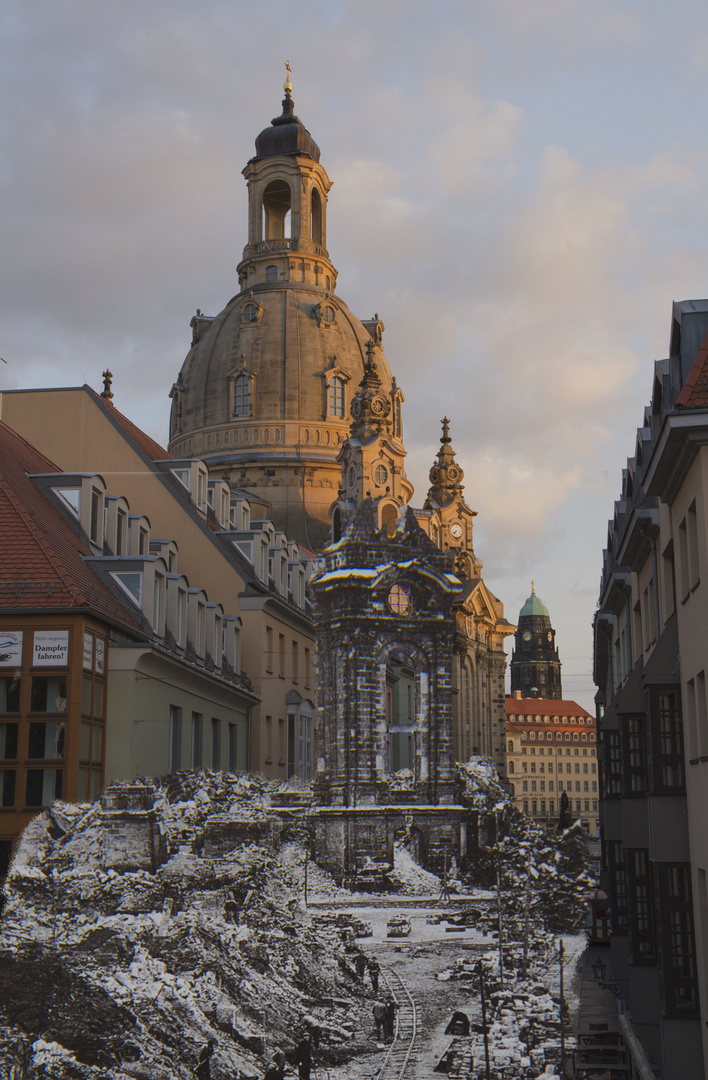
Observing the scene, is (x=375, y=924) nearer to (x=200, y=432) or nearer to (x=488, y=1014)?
(x=488, y=1014)

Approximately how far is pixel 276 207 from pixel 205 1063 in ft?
213

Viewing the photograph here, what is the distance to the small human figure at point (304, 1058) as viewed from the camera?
66.8ft

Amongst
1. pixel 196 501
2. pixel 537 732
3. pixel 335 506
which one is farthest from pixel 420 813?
pixel 537 732

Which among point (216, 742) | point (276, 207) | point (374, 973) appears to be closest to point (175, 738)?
point (216, 742)

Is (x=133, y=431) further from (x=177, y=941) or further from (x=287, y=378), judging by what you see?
(x=287, y=378)

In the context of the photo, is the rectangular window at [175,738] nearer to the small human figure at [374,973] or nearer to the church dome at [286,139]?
the small human figure at [374,973]

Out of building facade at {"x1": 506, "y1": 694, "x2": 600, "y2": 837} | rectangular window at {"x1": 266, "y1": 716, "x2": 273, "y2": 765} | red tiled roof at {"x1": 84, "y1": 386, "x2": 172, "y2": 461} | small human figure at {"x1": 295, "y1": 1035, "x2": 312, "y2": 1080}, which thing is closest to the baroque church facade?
red tiled roof at {"x1": 84, "y1": 386, "x2": 172, "y2": 461}

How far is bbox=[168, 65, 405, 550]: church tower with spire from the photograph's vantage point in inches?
2462

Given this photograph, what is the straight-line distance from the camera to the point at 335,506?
59.5 m

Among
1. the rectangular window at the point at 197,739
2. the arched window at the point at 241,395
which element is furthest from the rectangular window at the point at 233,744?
the arched window at the point at 241,395

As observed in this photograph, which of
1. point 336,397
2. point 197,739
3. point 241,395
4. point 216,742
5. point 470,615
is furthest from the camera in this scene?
point 470,615

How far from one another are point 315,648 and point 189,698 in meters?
4.41

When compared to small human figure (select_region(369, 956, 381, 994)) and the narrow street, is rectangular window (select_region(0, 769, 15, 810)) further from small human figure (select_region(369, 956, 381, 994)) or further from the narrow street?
small human figure (select_region(369, 956, 381, 994))

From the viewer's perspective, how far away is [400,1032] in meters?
21.3
